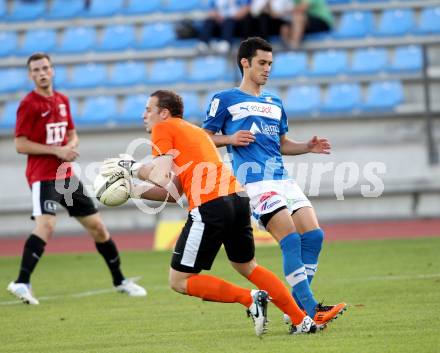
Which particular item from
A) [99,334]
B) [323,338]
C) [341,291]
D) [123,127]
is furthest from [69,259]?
[323,338]

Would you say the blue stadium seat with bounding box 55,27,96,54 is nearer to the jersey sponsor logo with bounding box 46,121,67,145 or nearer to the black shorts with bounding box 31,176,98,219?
the jersey sponsor logo with bounding box 46,121,67,145

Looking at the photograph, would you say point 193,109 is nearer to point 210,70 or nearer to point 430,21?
point 210,70

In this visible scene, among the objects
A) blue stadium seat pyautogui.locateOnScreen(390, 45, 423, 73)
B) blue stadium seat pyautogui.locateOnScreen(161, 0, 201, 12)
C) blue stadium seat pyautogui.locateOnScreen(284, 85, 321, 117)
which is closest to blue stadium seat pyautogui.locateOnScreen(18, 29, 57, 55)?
blue stadium seat pyautogui.locateOnScreen(161, 0, 201, 12)

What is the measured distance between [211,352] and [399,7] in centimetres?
1421

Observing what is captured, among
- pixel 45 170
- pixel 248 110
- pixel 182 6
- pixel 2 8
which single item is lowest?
pixel 45 170

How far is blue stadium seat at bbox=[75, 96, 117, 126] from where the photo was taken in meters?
18.6

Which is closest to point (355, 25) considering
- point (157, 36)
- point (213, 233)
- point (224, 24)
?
point (224, 24)

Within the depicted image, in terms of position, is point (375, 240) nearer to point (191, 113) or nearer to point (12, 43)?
point (191, 113)

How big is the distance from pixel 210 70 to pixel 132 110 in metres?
1.77

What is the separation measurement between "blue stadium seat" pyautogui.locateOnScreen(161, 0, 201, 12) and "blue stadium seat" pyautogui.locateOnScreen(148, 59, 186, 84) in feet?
5.80

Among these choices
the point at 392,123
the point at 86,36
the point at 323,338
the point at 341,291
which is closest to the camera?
the point at 323,338

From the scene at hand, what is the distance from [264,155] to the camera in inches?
306

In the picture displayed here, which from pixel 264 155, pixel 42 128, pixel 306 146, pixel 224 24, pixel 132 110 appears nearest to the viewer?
pixel 264 155

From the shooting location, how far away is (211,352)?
6.46m
